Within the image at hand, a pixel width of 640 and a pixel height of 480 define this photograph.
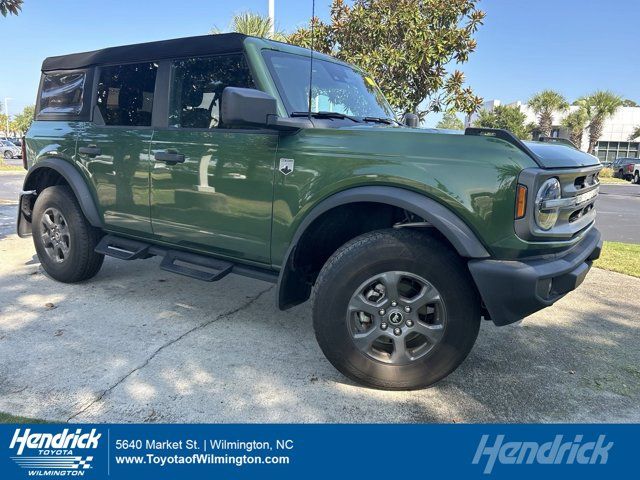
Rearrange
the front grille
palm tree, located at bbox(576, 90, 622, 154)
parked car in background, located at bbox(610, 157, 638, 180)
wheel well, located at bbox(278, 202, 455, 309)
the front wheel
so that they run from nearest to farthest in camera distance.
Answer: the front grille → the front wheel → wheel well, located at bbox(278, 202, 455, 309) → parked car in background, located at bbox(610, 157, 638, 180) → palm tree, located at bbox(576, 90, 622, 154)

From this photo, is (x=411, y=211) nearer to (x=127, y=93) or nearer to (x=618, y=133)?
(x=127, y=93)

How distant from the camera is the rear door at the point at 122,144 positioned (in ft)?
12.7

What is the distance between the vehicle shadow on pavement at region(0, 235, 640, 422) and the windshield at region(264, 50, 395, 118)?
66.6 inches

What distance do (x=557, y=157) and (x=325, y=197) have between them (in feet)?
4.20

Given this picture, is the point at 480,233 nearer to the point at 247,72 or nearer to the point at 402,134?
the point at 402,134

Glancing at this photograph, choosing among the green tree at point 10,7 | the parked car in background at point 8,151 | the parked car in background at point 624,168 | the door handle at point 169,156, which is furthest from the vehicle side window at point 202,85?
the parked car in background at point 8,151

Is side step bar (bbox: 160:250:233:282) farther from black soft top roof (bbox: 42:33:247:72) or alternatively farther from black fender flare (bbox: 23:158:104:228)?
black soft top roof (bbox: 42:33:247:72)

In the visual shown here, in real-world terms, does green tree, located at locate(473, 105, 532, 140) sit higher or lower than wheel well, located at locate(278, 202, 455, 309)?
higher

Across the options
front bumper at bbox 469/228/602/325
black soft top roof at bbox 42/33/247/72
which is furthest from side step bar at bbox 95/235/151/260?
front bumper at bbox 469/228/602/325

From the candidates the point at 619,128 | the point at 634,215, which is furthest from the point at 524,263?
the point at 619,128

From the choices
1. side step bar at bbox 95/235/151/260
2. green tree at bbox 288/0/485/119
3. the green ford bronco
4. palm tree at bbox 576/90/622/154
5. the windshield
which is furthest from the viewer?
palm tree at bbox 576/90/622/154

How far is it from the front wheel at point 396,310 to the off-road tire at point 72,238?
266cm

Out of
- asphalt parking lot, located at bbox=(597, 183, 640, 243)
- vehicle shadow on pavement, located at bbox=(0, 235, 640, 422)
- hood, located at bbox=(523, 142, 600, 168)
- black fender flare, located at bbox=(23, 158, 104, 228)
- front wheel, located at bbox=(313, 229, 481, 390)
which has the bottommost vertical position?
vehicle shadow on pavement, located at bbox=(0, 235, 640, 422)

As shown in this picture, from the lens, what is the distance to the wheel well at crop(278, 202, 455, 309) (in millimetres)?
3037
